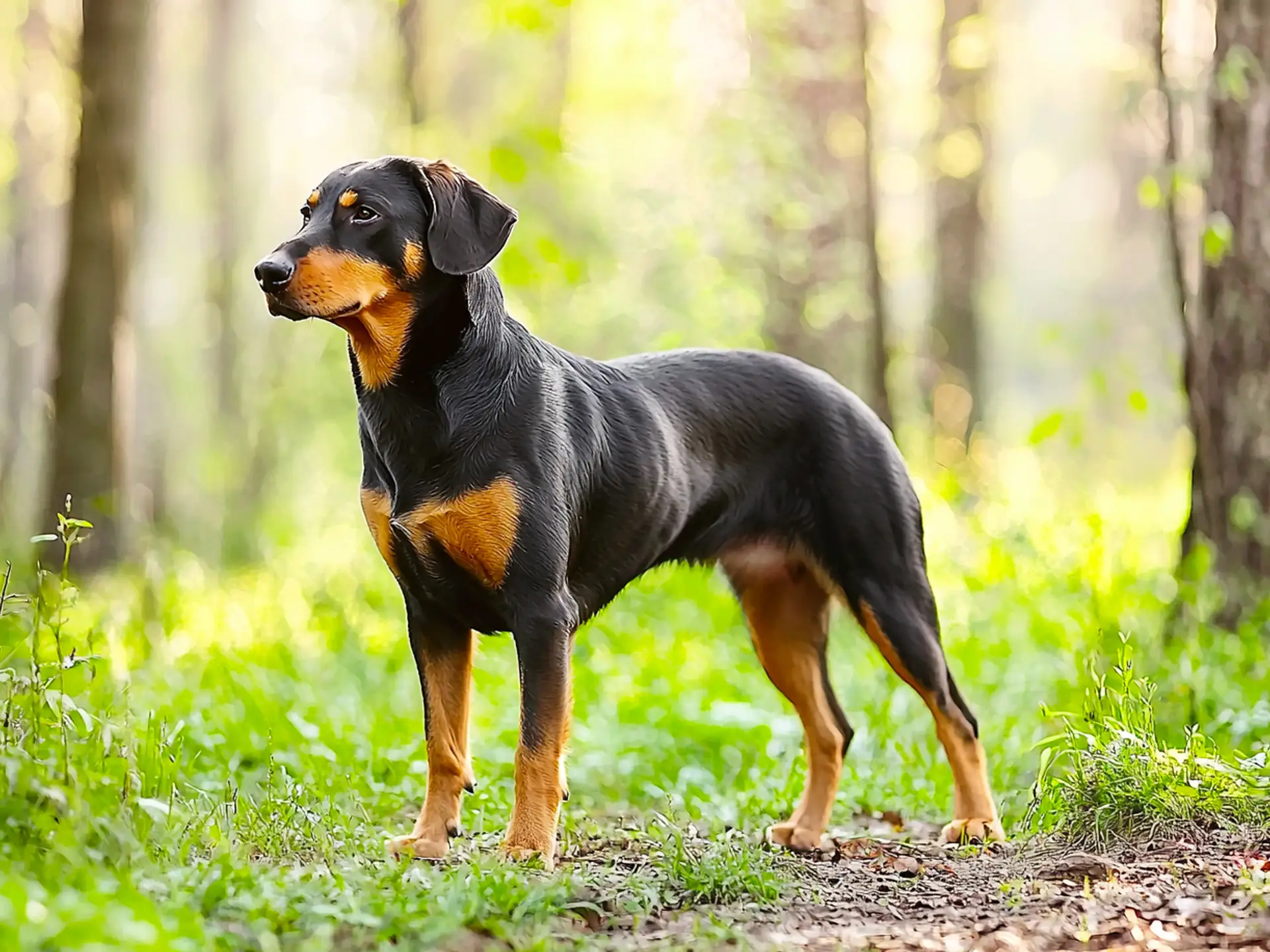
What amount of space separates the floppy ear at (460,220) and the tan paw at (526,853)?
5.65 ft

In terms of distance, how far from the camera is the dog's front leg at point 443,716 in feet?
14.5

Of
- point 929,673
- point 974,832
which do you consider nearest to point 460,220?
point 929,673

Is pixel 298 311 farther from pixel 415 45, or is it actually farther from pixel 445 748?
pixel 415 45

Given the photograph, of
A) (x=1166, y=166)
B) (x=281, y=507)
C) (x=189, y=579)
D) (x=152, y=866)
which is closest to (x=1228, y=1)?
(x=1166, y=166)

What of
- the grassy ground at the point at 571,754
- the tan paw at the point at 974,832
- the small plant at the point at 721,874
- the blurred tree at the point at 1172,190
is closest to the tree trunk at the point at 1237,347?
the blurred tree at the point at 1172,190

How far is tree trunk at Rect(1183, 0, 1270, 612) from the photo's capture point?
6645 mm

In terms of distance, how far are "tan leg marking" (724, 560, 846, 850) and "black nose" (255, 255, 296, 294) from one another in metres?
2.11

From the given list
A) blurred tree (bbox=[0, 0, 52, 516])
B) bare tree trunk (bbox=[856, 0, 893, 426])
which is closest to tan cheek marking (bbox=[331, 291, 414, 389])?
bare tree trunk (bbox=[856, 0, 893, 426])

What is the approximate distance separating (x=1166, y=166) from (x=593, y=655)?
392 cm

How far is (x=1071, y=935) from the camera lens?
Result: 347cm

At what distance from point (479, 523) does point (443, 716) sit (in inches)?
30.2

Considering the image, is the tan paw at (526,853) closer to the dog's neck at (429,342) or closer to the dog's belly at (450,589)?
the dog's belly at (450,589)

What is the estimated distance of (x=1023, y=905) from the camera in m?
3.75

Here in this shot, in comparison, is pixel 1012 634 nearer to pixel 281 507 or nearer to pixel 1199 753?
pixel 1199 753
